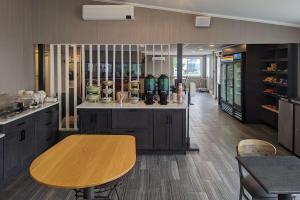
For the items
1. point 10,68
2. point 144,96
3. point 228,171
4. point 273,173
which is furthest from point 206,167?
point 10,68

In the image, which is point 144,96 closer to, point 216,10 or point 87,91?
point 87,91

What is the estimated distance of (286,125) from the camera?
17.6 feet

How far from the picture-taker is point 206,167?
4.50 meters

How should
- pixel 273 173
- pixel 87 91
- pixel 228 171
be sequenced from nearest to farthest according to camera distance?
pixel 273 173, pixel 228 171, pixel 87 91

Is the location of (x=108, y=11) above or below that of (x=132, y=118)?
above

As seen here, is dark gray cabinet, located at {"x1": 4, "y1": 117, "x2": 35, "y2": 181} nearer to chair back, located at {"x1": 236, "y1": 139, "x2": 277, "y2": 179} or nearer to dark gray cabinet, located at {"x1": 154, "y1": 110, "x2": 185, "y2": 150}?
dark gray cabinet, located at {"x1": 154, "y1": 110, "x2": 185, "y2": 150}

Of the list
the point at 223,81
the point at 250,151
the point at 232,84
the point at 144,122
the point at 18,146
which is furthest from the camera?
the point at 223,81

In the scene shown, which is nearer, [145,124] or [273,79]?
[145,124]

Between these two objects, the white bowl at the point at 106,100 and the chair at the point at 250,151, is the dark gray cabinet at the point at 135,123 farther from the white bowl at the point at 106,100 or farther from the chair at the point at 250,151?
the chair at the point at 250,151

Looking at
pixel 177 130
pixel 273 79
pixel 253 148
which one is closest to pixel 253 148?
pixel 253 148

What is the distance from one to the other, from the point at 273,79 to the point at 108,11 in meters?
4.40

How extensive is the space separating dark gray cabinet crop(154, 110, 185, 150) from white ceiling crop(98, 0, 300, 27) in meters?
1.81

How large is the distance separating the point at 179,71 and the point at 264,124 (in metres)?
3.53

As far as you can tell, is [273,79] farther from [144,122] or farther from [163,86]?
[144,122]
